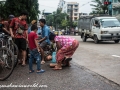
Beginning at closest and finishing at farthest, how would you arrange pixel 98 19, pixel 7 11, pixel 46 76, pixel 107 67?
pixel 46 76
pixel 107 67
pixel 98 19
pixel 7 11

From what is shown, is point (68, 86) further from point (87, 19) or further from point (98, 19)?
point (87, 19)

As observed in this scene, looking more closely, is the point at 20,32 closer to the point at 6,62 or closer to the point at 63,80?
the point at 6,62

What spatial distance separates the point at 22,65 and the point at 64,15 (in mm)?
82805

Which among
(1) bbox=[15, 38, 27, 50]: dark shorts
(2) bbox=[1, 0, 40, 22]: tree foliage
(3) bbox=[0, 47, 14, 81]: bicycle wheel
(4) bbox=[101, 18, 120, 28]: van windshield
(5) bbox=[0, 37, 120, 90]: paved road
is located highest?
(2) bbox=[1, 0, 40, 22]: tree foliage

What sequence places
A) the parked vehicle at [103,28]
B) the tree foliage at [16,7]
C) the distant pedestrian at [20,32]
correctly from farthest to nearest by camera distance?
the tree foliage at [16,7], the parked vehicle at [103,28], the distant pedestrian at [20,32]

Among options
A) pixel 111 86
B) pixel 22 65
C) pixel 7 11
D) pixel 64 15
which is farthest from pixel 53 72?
pixel 64 15

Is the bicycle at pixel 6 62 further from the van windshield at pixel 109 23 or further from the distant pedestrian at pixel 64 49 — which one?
the van windshield at pixel 109 23

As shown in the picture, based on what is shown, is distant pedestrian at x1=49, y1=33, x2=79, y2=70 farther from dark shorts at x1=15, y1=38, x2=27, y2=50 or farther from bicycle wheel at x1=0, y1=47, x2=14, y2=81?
bicycle wheel at x1=0, y1=47, x2=14, y2=81

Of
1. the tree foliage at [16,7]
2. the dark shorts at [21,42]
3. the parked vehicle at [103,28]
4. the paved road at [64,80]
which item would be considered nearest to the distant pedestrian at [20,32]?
the dark shorts at [21,42]

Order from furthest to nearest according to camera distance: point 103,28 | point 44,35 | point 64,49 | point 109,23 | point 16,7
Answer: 1. point 16,7
2. point 109,23
3. point 103,28
4. point 44,35
5. point 64,49

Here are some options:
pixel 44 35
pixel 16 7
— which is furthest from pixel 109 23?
pixel 44 35

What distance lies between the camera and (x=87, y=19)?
1966 centimetres

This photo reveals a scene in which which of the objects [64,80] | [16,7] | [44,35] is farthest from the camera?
[16,7]

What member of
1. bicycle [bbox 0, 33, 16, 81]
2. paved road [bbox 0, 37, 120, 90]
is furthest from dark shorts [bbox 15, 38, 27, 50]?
bicycle [bbox 0, 33, 16, 81]
